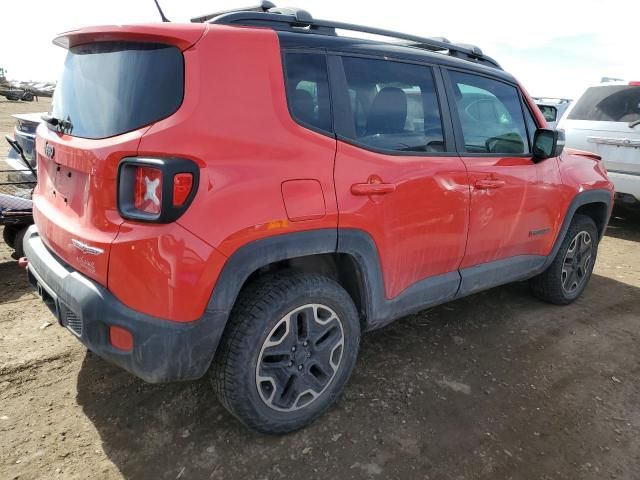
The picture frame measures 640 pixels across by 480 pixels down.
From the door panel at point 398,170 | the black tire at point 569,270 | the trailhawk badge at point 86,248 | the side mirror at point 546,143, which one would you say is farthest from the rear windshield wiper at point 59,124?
the black tire at point 569,270

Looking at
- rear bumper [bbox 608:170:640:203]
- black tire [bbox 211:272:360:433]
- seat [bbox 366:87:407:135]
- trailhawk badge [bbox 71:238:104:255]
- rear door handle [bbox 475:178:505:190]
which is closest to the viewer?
trailhawk badge [bbox 71:238:104:255]

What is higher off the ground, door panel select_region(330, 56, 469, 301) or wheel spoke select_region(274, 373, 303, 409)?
door panel select_region(330, 56, 469, 301)

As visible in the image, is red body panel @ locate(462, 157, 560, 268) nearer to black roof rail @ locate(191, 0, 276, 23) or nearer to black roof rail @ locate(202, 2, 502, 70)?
black roof rail @ locate(202, 2, 502, 70)

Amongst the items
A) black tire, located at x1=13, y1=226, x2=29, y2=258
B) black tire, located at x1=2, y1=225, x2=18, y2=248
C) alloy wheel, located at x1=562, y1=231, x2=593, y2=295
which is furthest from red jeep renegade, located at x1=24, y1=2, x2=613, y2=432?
black tire, located at x1=2, y1=225, x2=18, y2=248

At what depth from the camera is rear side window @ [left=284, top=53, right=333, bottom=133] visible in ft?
7.11

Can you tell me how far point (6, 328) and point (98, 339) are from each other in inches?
69.6

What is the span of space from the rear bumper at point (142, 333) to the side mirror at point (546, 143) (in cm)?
258

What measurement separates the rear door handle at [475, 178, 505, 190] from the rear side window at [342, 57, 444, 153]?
37 centimetres

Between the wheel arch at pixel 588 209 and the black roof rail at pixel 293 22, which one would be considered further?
the wheel arch at pixel 588 209

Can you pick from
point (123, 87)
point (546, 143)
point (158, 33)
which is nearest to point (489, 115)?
point (546, 143)

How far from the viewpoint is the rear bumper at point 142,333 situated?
1.89 meters

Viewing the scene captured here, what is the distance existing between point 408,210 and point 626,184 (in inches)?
191

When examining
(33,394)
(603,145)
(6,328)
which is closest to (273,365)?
(33,394)

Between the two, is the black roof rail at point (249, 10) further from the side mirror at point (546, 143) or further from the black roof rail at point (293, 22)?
the side mirror at point (546, 143)
